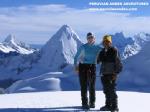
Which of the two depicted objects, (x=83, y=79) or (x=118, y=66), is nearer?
(x=118, y=66)

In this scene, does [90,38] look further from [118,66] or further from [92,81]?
[118,66]

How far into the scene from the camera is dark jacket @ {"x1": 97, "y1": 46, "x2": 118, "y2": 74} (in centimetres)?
1356

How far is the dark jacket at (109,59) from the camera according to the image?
13562mm

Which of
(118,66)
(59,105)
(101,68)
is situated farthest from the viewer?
(59,105)

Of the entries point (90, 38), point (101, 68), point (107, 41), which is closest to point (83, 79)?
point (101, 68)

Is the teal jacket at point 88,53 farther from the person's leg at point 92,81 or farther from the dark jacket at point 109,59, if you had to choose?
the dark jacket at point 109,59

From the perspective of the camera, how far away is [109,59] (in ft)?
44.8

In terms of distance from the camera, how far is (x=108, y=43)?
13.6 m

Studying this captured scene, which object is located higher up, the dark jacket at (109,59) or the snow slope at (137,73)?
the dark jacket at (109,59)

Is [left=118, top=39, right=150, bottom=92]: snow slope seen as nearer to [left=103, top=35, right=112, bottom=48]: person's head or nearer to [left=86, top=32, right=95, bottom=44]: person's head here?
[left=86, top=32, right=95, bottom=44]: person's head

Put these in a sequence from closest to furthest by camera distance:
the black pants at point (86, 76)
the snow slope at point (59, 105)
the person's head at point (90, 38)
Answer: the person's head at point (90, 38)
the snow slope at point (59, 105)
the black pants at point (86, 76)

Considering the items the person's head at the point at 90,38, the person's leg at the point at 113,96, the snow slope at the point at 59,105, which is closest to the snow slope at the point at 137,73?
the snow slope at the point at 59,105

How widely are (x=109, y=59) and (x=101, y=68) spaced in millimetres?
347

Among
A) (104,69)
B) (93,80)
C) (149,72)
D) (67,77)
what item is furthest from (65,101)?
(67,77)
